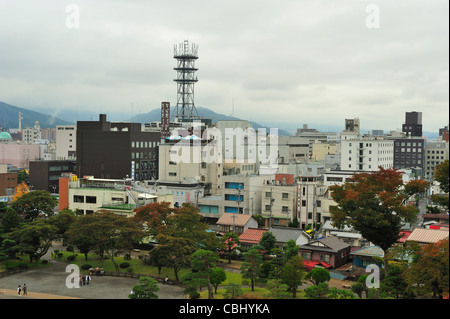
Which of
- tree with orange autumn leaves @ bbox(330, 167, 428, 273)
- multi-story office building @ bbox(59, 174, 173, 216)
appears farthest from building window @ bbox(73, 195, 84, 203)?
tree with orange autumn leaves @ bbox(330, 167, 428, 273)

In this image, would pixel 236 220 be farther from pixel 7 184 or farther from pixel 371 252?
pixel 7 184

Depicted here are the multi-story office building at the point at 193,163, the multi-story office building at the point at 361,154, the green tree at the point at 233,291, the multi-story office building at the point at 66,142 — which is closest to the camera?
the green tree at the point at 233,291

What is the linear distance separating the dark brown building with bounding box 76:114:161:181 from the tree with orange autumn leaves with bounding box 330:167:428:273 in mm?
46394

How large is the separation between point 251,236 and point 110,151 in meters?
38.6

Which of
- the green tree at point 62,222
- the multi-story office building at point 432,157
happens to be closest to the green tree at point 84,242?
the green tree at point 62,222

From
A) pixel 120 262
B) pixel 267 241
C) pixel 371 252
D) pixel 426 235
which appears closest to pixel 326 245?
pixel 371 252

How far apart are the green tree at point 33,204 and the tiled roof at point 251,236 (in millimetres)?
15806

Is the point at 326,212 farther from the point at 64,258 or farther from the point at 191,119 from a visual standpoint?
the point at 191,119

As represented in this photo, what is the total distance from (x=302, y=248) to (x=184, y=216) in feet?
26.1

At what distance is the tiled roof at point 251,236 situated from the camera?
34.5 meters

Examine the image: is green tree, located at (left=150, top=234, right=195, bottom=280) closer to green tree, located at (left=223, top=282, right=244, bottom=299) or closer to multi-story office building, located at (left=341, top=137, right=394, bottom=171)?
green tree, located at (left=223, top=282, right=244, bottom=299)

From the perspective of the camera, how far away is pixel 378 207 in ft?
80.2

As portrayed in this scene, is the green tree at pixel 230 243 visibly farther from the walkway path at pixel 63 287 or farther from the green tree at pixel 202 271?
the green tree at pixel 202 271

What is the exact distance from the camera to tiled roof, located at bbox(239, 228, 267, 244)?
34.5 metres
